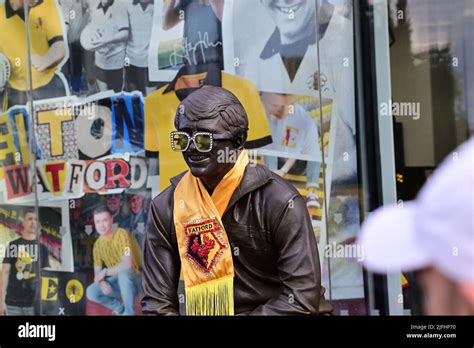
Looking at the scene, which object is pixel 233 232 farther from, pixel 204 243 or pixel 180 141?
pixel 180 141

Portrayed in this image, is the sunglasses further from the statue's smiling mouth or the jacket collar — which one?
the jacket collar

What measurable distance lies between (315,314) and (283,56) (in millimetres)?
1165

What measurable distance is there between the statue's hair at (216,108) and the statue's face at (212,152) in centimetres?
2

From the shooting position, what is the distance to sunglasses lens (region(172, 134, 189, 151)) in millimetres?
3475

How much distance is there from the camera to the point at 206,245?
3477 millimetres

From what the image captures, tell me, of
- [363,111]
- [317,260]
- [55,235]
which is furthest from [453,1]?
[55,235]

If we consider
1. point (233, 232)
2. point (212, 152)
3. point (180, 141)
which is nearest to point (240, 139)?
Result: point (212, 152)

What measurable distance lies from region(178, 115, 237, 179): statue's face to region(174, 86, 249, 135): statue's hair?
24 mm

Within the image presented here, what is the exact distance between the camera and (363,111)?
11.6ft

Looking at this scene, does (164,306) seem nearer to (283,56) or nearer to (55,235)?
(55,235)

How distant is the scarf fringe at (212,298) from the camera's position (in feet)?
11.3

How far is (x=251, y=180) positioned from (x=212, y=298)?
55cm
